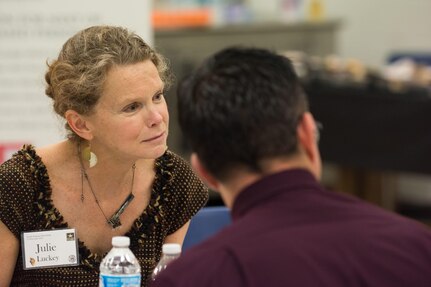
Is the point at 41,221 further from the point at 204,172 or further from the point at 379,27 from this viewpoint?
the point at 379,27

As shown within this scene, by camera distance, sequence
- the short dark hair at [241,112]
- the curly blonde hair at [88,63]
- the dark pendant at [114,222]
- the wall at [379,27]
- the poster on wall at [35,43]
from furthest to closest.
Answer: the wall at [379,27] → the poster on wall at [35,43] → the dark pendant at [114,222] → the curly blonde hair at [88,63] → the short dark hair at [241,112]

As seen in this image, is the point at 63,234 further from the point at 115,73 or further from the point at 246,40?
the point at 246,40

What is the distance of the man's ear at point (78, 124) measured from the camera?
2611 millimetres

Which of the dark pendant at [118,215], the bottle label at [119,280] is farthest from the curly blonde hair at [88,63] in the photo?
the bottle label at [119,280]

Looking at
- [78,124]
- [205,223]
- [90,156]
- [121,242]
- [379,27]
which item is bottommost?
[379,27]

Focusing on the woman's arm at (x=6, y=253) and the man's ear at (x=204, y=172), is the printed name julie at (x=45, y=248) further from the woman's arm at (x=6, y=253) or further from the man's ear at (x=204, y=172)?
the man's ear at (x=204, y=172)

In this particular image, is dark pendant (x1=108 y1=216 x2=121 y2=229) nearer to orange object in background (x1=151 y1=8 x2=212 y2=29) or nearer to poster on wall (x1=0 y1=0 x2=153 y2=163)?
poster on wall (x1=0 y1=0 x2=153 y2=163)

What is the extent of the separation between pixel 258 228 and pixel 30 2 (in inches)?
117

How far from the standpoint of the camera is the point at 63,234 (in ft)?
8.43

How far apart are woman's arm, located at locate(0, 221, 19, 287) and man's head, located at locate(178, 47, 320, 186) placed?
3.68 ft

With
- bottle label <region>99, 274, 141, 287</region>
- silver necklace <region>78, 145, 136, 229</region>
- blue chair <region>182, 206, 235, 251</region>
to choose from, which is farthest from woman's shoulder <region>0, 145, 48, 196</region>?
blue chair <region>182, 206, 235, 251</region>

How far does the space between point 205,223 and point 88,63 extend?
32.9 inches

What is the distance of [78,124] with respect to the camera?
2627mm

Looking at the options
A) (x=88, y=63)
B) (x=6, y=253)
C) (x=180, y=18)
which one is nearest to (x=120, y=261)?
(x=6, y=253)
